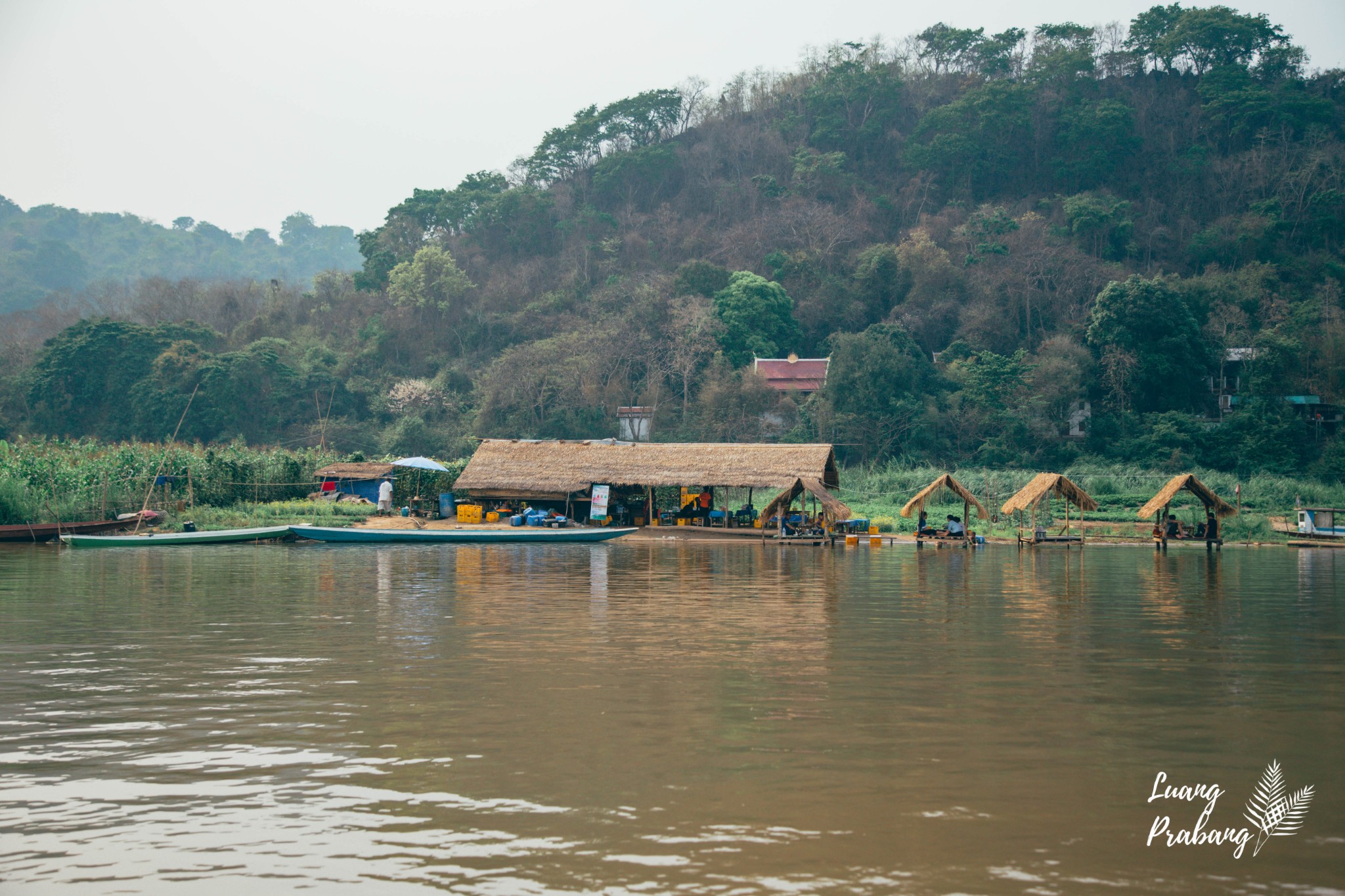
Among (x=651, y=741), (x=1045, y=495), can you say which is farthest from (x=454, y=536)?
(x=651, y=741)

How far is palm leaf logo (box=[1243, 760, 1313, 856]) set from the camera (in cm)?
623

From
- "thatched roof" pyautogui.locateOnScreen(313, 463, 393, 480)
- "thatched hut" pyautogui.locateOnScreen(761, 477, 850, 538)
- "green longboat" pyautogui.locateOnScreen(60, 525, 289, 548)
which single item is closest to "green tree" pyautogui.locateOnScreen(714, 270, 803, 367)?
"thatched roof" pyautogui.locateOnScreen(313, 463, 393, 480)

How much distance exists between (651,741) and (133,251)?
11070 centimetres

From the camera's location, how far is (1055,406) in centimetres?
4284

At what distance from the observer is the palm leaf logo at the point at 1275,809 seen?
623cm

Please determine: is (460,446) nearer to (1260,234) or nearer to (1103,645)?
(1103,645)

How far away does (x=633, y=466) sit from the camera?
29938 mm

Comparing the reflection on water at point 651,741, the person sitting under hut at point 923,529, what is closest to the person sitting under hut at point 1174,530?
the person sitting under hut at point 923,529

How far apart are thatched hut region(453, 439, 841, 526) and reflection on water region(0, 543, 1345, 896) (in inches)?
505

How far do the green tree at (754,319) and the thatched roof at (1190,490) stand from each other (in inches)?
993

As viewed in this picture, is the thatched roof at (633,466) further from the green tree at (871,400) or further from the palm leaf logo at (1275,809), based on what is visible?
the palm leaf logo at (1275,809)

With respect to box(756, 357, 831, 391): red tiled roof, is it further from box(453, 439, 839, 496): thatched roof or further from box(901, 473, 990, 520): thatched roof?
box(901, 473, 990, 520): thatched roof

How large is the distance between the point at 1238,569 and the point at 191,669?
19.5 metres

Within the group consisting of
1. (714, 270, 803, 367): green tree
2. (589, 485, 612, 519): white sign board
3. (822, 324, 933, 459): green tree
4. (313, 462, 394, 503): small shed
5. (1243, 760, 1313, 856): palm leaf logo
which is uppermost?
(714, 270, 803, 367): green tree
